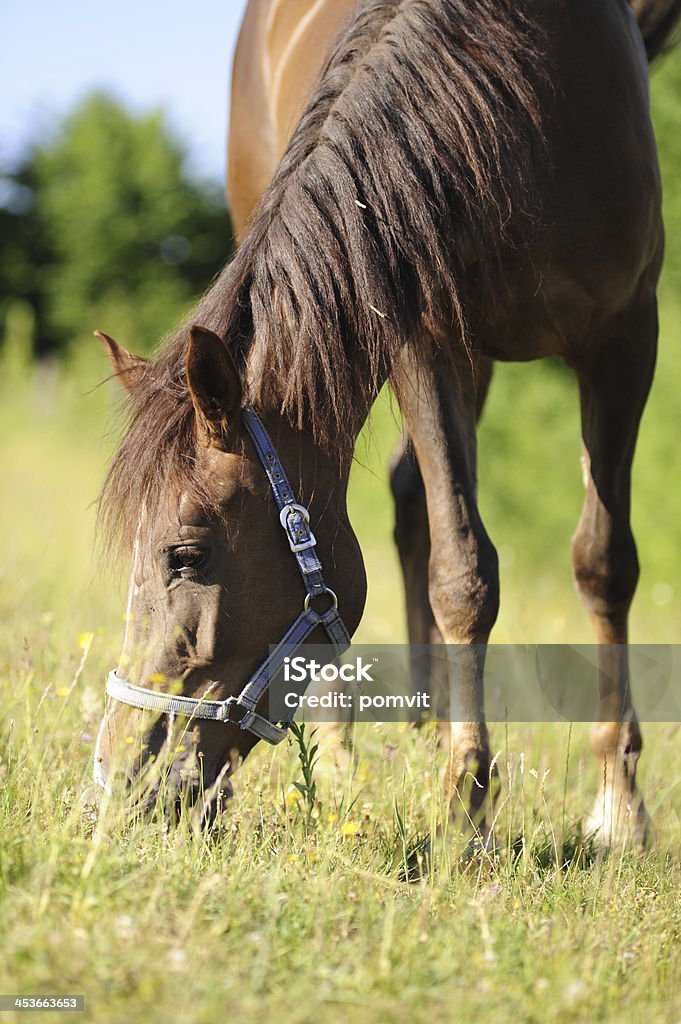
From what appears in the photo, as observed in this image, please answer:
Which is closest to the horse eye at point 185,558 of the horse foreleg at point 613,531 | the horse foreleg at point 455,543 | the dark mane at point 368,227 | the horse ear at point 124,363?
the dark mane at point 368,227

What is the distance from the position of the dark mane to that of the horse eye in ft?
0.42

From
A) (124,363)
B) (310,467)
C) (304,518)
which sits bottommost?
(304,518)

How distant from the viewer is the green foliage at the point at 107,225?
84.7 ft

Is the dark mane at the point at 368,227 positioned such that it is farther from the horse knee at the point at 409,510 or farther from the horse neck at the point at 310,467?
the horse knee at the point at 409,510

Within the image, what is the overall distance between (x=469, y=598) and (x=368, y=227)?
1.05m

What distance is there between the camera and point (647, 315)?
3201 millimetres

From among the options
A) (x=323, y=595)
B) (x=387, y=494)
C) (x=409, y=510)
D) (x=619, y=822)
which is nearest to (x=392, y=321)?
(x=323, y=595)

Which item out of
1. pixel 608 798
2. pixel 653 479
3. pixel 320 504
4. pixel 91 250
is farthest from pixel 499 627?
pixel 91 250

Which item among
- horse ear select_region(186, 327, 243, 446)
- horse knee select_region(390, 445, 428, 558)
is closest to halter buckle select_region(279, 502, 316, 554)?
horse ear select_region(186, 327, 243, 446)

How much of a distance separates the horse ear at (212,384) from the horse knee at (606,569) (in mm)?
1607

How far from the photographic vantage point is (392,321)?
7.74 feet

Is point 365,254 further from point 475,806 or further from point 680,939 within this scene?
point 680,939

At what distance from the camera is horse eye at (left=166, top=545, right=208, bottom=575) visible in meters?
2.23

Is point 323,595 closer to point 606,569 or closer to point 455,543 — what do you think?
point 455,543
